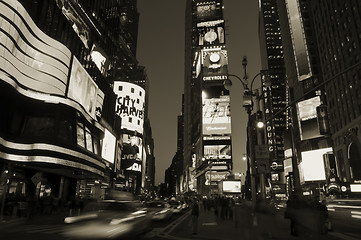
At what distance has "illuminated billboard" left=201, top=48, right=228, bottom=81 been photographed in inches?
5241

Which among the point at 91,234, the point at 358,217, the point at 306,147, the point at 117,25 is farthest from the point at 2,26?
the point at 306,147

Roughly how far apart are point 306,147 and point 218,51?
6011 centimetres

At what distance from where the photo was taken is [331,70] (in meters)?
76.1

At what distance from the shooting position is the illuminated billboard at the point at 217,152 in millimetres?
123088

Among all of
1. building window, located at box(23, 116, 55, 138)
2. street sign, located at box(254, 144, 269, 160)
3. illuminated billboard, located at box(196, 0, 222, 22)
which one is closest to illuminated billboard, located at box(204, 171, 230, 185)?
illuminated billboard, located at box(196, 0, 222, 22)

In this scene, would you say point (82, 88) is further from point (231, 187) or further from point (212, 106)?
point (212, 106)

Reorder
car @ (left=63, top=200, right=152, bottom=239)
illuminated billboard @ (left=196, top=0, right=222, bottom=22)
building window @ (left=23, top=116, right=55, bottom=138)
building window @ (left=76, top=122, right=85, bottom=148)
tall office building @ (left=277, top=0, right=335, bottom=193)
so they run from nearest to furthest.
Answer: car @ (left=63, top=200, right=152, bottom=239) < building window @ (left=23, top=116, right=55, bottom=138) < building window @ (left=76, top=122, right=85, bottom=148) < tall office building @ (left=277, top=0, right=335, bottom=193) < illuminated billboard @ (left=196, top=0, right=222, bottom=22)

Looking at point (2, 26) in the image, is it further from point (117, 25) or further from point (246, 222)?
point (117, 25)

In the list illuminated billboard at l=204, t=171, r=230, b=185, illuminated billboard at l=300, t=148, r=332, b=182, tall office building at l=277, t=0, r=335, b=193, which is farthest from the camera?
illuminated billboard at l=204, t=171, r=230, b=185

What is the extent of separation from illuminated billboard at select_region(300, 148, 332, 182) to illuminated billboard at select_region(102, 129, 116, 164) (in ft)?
193

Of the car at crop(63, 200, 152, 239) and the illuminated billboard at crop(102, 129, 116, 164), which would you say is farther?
the illuminated billboard at crop(102, 129, 116, 164)

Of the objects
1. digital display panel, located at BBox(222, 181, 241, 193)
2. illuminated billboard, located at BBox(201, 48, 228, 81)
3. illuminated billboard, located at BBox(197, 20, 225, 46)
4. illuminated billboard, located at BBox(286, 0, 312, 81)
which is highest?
illuminated billboard, located at BBox(197, 20, 225, 46)

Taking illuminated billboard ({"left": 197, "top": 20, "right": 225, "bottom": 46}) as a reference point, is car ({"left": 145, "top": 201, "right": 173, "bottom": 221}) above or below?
below

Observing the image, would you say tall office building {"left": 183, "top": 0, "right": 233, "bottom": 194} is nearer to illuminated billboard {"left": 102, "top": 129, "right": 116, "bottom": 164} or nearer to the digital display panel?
the digital display panel
